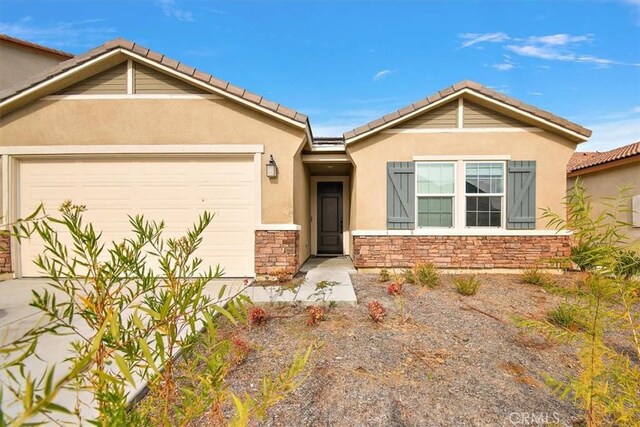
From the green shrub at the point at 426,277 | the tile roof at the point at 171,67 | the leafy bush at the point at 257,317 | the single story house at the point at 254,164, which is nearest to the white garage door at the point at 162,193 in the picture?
the single story house at the point at 254,164

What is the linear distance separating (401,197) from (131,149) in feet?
19.7

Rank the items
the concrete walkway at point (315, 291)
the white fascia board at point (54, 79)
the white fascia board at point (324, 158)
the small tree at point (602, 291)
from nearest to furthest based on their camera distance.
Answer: the small tree at point (602, 291) < the concrete walkway at point (315, 291) < the white fascia board at point (54, 79) < the white fascia board at point (324, 158)

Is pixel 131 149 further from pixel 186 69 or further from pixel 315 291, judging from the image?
pixel 315 291

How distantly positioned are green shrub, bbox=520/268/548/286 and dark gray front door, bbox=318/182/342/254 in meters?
5.26

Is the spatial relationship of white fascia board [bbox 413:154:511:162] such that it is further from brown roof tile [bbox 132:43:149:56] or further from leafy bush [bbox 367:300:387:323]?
brown roof tile [bbox 132:43:149:56]

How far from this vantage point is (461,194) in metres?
7.03

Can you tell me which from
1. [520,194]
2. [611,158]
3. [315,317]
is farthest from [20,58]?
[611,158]

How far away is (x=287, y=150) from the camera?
21.3ft

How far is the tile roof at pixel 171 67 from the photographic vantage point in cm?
617

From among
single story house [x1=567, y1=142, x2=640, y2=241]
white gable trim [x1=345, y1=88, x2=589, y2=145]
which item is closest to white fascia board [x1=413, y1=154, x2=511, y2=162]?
white gable trim [x1=345, y1=88, x2=589, y2=145]

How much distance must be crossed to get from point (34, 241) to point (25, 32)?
8305 millimetres

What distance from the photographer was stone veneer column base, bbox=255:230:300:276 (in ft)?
21.1

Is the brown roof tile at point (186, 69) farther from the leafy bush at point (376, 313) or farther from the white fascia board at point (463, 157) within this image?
the leafy bush at point (376, 313)

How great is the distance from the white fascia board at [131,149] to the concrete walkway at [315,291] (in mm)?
Answer: 2916
